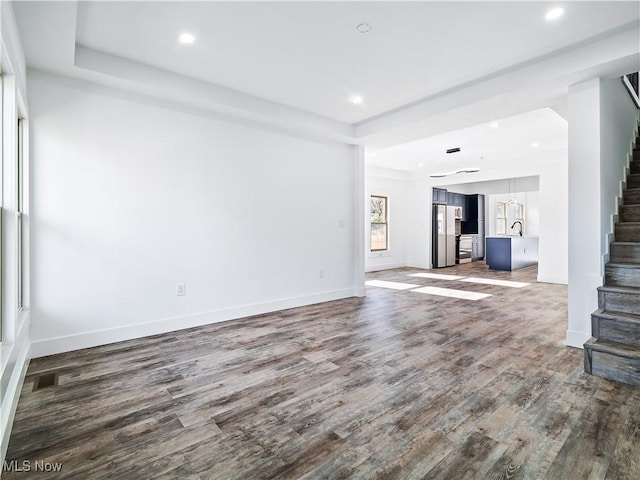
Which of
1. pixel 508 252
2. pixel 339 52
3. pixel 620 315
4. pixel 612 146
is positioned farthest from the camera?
pixel 508 252

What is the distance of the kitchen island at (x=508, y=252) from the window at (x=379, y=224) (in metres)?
2.87

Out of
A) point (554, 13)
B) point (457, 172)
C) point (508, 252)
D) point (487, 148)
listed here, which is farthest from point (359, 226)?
point (508, 252)

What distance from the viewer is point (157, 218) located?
11.9ft

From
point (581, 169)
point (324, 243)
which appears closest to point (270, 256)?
point (324, 243)

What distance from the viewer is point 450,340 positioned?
132 inches

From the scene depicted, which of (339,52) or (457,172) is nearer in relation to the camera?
(339,52)

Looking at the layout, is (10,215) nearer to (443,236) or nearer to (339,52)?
(339,52)

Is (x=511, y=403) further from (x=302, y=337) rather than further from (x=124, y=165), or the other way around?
(x=124, y=165)

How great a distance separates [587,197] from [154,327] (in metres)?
4.49

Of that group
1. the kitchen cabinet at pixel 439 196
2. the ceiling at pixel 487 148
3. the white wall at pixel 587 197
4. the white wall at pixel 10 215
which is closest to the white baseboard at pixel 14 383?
the white wall at pixel 10 215

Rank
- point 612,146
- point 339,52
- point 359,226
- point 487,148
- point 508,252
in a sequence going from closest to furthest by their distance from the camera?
point 339,52, point 612,146, point 359,226, point 487,148, point 508,252

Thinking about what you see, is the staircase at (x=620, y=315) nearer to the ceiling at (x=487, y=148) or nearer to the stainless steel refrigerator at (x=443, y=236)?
the ceiling at (x=487, y=148)

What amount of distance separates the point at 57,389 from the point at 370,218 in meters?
7.46

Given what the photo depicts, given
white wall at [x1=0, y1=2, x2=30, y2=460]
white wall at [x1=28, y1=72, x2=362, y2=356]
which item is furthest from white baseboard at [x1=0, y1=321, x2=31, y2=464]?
white wall at [x1=28, y1=72, x2=362, y2=356]
